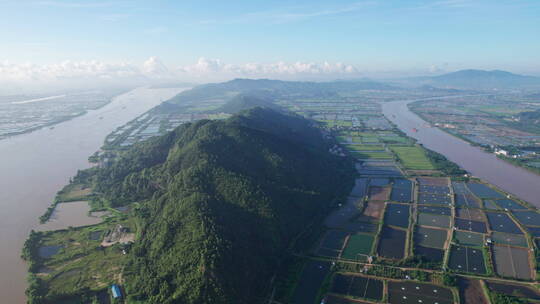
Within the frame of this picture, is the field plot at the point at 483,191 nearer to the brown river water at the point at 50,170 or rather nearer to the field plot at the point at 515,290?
the brown river water at the point at 50,170

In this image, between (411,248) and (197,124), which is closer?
(411,248)

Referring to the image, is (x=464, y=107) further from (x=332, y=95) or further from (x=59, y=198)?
(x=59, y=198)

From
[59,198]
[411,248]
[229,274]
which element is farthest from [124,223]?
[411,248]

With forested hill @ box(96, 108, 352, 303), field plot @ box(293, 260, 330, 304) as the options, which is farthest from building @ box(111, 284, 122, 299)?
field plot @ box(293, 260, 330, 304)

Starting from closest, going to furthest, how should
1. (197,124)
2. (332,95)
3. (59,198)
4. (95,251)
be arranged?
(95,251) → (59,198) → (197,124) → (332,95)

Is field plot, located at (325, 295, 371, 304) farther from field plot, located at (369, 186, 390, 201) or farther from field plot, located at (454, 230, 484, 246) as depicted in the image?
field plot, located at (369, 186, 390, 201)
